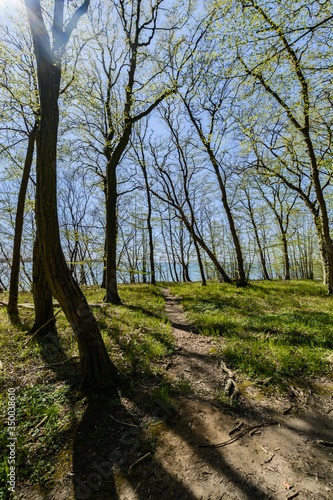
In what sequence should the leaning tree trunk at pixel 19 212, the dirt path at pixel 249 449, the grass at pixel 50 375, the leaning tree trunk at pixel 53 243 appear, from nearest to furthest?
the dirt path at pixel 249 449
the grass at pixel 50 375
the leaning tree trunk at pixel 53 243
the leaning tree trunk at pixel 19 212

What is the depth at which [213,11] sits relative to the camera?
22.1 ft

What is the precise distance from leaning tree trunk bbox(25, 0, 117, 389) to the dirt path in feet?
4.45

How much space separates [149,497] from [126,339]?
3.09 meters

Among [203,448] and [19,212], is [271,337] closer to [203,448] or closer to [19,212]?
[203,448]

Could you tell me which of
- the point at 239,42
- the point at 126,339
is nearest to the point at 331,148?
the point at 239,42

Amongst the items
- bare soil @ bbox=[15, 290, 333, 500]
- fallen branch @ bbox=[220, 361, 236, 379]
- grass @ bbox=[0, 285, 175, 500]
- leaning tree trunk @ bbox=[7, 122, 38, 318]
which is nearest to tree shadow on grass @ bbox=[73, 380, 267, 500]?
bare soil @ bbox=[15, 290, 333, 500]

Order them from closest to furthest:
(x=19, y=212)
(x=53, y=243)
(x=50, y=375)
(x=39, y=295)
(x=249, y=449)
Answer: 1. (x=249, y=449)
2. (x=53, y=243)
3. (x=50, y=375)
4. (x=39, y=295)
5. (x=19, y=212)

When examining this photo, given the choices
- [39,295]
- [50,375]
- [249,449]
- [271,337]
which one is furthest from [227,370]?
[39,295]

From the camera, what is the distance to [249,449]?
2.06 metres

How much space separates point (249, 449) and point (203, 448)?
1.60 feet

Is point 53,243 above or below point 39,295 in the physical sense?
above

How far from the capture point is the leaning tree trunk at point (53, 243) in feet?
9.91

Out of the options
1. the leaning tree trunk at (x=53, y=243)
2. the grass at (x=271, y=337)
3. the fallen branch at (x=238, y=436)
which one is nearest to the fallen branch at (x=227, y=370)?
the grass at (x=271, y=337)

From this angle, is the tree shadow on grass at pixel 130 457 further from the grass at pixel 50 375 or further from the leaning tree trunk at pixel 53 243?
the leaning tree trunk at pixel 53 243
